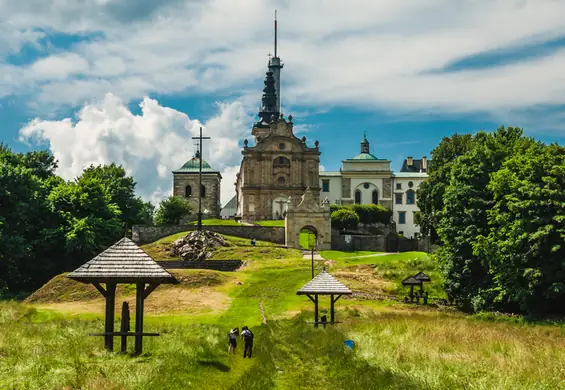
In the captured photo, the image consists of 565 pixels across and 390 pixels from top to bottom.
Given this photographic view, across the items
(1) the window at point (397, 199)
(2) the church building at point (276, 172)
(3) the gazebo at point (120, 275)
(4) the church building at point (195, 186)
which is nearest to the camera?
(3) the gazebo at point (120, 275)

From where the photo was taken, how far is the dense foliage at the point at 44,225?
51.6 metres

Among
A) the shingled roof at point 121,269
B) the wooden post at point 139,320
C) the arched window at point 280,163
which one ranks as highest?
the arched window at point 280,163

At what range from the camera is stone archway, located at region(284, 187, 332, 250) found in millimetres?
74812

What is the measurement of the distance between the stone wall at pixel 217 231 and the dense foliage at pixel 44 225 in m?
11.5

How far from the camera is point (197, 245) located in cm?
6606

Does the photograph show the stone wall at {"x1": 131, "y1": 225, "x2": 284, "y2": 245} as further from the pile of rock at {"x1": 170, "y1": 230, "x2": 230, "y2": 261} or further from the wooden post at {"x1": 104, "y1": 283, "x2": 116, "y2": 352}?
the wooden post at {"x1": 104, "y1": 283, "x2": 116, "y2": 352}

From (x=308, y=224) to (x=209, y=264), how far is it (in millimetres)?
20641

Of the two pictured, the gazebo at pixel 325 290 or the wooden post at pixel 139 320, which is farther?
the gazebo at pixel 325 290

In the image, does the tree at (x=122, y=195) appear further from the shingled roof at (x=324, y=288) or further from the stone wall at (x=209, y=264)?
the shingled roof at (x=324, y=288)

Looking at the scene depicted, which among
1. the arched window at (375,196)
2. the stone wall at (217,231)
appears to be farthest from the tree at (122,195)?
the arched window at (375,196)

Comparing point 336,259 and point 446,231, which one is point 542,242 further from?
point 336,259

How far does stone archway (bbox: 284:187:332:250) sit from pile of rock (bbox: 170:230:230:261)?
29.7 feet

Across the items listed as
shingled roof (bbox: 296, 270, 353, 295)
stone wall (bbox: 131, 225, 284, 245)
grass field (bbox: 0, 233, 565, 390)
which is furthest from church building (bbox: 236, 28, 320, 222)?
shingled roof (bbox: 296, 270, 353, 295)

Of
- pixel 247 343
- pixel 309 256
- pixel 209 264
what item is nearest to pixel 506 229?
pixel 247 343
